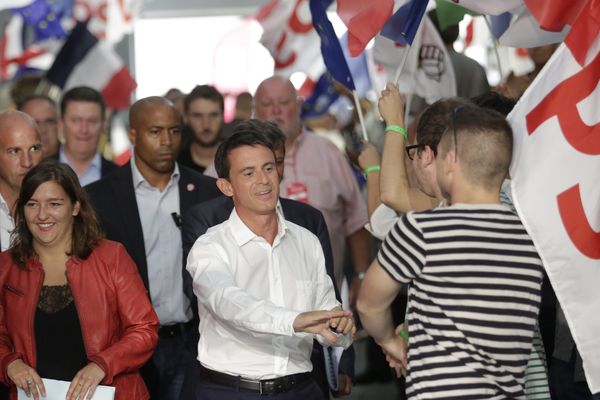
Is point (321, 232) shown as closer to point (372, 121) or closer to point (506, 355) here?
point (506, 355)

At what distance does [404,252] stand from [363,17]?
2201 mm

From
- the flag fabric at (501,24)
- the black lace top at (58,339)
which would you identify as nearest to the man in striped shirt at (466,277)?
the black lace top at (58,339)

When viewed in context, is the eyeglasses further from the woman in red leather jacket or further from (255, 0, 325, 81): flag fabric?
(255, 0, 325, 81): flag fabric

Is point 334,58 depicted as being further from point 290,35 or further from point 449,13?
point 290,35

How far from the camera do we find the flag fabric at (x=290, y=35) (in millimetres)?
10719

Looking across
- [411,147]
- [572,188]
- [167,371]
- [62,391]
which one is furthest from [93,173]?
[572,188]

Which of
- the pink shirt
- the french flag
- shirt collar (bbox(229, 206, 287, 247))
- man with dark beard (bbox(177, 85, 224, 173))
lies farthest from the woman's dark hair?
the french flag

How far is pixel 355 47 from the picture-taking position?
579cm

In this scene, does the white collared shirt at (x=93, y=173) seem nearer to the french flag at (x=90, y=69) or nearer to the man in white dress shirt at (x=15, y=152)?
the man in white dress shirt at (x=15, y=152)

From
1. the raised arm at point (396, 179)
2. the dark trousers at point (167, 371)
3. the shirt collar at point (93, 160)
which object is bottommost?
the dark trousers at point (167, 371)

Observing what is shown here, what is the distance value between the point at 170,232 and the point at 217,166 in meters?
1.47

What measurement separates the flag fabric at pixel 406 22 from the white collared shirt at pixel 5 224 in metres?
2.32

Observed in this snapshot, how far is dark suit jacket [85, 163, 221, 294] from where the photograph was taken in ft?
21.0

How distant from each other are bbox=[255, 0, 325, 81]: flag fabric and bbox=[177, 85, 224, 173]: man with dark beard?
69.1 inches
